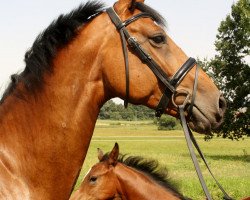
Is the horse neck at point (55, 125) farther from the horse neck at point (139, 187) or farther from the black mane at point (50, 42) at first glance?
the horse neck at point (139, 187)

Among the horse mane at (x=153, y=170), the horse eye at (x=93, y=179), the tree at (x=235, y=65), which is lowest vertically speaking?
the tree at (x=235, y=65)

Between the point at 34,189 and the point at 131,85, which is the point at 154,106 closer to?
the point at 131,85

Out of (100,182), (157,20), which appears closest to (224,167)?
(100,182)

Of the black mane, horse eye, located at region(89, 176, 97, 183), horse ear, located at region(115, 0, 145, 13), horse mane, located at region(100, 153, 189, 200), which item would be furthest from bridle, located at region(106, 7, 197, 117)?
horse eye, located at region(89, 176, 97, 183)

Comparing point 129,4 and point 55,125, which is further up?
point 129,4

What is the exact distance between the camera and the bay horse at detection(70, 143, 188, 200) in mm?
7035

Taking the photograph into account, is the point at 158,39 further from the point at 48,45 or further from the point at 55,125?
the point at 55,125

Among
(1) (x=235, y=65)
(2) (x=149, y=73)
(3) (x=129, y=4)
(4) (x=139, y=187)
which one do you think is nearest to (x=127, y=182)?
(4) (x=139, y=187)

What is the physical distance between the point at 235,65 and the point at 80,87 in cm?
3819

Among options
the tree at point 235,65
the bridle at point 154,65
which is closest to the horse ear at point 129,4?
the bridle at point 154,65

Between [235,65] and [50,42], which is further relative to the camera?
[235,65]

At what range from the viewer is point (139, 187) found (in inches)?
278

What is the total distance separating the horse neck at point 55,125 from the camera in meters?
3.10

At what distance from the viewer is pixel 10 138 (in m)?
3.12
